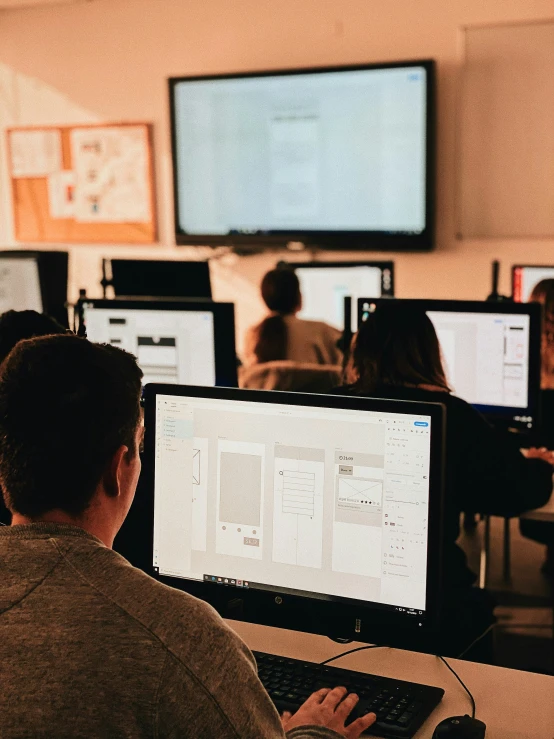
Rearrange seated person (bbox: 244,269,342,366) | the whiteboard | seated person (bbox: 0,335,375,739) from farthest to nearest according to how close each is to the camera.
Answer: the whiteboard < seated person (bbox: 244,269,342,366) < seated person (bbox: 0,335,375,739)

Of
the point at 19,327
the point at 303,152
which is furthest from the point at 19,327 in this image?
the point at 303,152

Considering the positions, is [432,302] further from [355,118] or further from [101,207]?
[101,207]

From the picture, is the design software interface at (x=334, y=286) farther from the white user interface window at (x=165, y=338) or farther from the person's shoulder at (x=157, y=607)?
the person's shoulder at (x=157, y=607)

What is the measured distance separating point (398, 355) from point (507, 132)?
10.9 ft

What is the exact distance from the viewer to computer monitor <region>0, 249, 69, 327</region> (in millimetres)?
3463

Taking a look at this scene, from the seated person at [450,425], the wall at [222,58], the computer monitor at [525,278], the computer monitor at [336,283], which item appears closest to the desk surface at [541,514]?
the seated person at [450,425]

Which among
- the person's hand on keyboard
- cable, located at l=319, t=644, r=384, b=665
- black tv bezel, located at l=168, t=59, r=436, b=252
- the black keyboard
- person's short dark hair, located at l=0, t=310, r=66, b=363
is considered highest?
black tv bezel, located at l=168, t=59, r=436, b=252

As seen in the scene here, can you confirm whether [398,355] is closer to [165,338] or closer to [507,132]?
[165,338]

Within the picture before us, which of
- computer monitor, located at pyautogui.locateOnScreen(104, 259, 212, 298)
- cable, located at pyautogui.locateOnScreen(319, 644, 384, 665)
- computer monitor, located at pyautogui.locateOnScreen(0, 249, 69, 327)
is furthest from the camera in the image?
computer monitor, located at pyautogui.locateOnScreen(0, 249, 69, 327)

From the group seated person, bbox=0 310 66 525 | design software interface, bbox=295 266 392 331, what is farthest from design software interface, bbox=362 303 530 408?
design software interface, bbox=295 266 392 331

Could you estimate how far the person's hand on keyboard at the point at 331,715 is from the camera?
129 centimetres

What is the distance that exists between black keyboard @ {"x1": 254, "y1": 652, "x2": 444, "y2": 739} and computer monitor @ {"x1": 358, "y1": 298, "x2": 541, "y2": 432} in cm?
151

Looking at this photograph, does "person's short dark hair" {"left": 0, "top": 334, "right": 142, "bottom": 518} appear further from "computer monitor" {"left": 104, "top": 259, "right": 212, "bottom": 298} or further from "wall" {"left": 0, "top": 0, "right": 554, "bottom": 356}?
"wall" {"left": 0, "top": 0, "right": 554, "bottom": 356}

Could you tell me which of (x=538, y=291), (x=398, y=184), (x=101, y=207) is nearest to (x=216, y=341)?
(x=538, y=291)
